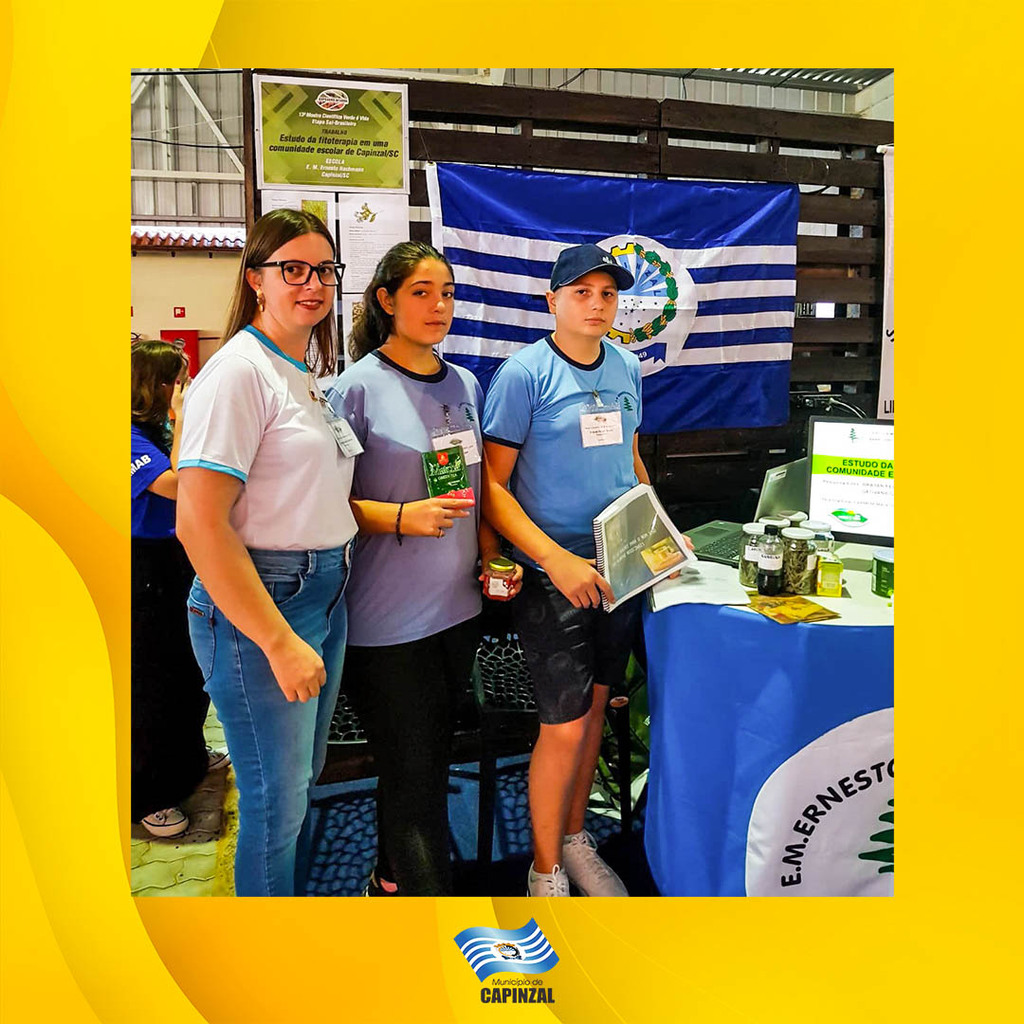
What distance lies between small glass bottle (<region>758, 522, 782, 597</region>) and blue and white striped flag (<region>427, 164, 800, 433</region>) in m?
0.61

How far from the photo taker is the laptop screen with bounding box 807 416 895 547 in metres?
1.93

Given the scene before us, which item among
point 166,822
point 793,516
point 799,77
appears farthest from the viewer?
point 799,77

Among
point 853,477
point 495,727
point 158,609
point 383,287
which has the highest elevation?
point 383,287

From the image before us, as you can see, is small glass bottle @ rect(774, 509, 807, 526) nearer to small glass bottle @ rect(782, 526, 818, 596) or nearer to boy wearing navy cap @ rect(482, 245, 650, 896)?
small glass bottle @ rect(782, 526, 818, 596)

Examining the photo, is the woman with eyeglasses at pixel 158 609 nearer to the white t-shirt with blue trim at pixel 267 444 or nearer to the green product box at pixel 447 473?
the white t-shirt with blue trim at pixel 267 444

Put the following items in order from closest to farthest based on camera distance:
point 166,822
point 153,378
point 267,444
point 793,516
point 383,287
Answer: point 267,444 < point 383,287 < point 153,378 < point 166,822 < point 793,516

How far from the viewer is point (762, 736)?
1.63 meters

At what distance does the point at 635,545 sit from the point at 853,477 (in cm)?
68

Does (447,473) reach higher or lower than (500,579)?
higher

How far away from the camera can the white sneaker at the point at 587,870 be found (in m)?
1.86

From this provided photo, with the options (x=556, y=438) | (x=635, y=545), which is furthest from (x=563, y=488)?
(x=635, y=545)

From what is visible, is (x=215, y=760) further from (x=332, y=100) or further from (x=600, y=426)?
(x=332, y=100)
